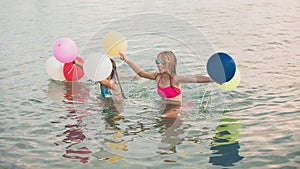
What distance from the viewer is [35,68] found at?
12242 millimetres

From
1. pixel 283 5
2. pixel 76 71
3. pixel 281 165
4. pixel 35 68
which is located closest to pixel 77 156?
pixel 281 165

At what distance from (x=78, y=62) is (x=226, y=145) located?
451 centimetres

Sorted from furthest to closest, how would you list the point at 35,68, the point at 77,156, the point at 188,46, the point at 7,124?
the point at 188,46
the point at 35,68
the point at 7,124
the point at 77,156

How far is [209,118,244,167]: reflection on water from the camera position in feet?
20.7

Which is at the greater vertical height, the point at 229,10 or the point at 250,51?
the point at 229,10

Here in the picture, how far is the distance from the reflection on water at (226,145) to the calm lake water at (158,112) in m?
0.01

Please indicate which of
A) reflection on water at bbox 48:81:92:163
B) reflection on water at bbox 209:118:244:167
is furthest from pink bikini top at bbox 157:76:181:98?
reflection on water at bbox 48:81:92:163

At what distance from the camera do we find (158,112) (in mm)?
8352

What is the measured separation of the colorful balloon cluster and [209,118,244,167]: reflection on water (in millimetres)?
2390

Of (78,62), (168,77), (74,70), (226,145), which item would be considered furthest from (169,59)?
(74,70)

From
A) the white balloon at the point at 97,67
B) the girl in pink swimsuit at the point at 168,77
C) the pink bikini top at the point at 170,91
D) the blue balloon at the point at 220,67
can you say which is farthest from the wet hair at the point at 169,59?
the white balloon at the point at 97,67

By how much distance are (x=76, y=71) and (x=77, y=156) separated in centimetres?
368

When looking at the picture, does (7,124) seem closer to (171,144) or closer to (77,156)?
(77,156)

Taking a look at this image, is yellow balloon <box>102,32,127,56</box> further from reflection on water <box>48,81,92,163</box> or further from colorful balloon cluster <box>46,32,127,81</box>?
reflection on water <box>48,81,92,163</box>
